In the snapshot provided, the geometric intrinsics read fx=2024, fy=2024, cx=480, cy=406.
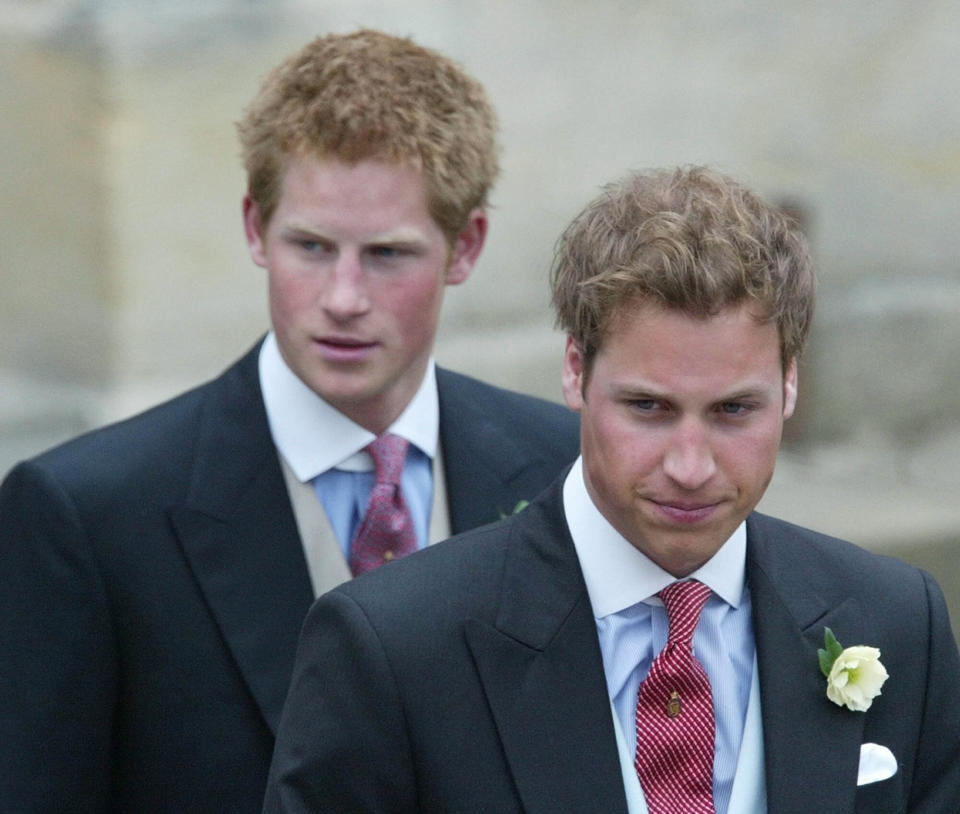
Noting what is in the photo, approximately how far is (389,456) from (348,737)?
1117 millimetres

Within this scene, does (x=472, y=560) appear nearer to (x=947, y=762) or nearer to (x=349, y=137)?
(x=947, y=762)

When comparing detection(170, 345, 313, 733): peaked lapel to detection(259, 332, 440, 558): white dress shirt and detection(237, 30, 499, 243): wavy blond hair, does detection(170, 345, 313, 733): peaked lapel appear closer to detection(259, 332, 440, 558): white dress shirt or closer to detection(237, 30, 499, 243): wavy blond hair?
detection(259, 332, 440, 558): white dress shirt

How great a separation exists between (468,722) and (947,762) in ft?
2.37

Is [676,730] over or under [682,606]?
under

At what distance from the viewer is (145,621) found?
3383 millimetres

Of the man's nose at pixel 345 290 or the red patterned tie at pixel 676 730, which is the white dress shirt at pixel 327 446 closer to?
the man's nose at pixel 345 290

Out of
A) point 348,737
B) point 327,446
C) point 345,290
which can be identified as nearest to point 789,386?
point 348,737

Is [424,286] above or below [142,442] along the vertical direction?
above

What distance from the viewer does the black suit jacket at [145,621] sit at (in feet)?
10.9

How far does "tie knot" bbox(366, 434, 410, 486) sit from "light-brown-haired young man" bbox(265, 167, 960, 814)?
0.81 metres

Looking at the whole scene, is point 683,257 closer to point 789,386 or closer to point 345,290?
point 789,386

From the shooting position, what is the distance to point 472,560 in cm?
280

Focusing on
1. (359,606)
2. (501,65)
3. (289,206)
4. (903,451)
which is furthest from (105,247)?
(359,606)

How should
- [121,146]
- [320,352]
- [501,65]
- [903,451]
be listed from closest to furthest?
[320,352]
[121,146]
[501,65]
[903,451]
